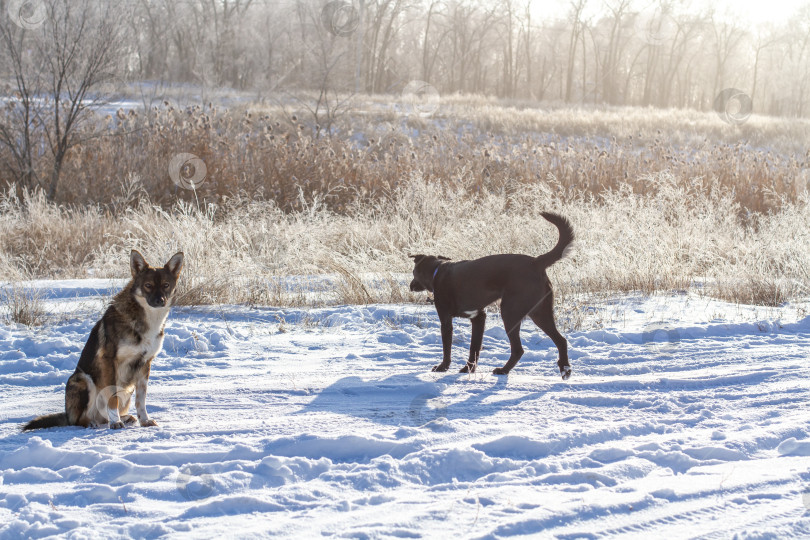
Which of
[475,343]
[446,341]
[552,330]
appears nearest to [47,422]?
[446,341]

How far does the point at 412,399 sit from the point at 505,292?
942 mm

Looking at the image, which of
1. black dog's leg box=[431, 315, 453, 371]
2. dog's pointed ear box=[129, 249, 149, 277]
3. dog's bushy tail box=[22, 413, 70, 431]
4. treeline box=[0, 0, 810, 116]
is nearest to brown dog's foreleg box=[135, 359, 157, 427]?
dog's bushy tail box=[22, 413, 70, 431]

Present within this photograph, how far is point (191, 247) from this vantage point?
7.69m

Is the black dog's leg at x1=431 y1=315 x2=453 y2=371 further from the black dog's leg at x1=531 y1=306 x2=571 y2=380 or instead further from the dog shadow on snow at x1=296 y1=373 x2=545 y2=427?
the black dog's leg at x1=531 y1=306 x2=571 y2=380

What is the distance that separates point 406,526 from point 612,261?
19.5ft

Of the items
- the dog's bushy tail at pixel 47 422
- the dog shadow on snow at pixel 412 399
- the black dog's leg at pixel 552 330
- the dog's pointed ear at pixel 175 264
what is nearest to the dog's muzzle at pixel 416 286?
the dog shadow on snow at pixel 412 399

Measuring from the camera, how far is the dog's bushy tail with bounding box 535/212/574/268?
4453 millimetres

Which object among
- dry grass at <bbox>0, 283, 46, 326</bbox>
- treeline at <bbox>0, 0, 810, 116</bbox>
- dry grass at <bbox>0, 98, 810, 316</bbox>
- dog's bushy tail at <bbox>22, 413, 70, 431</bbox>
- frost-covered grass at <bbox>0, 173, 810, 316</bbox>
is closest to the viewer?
dog's bushy tail at <bbox>22, 413, 70, 431</bbox>

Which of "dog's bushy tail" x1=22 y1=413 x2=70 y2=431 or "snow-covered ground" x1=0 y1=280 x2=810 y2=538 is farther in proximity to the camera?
"dog's bushy tail" x1=22 y1=413 x2=70 y2=431

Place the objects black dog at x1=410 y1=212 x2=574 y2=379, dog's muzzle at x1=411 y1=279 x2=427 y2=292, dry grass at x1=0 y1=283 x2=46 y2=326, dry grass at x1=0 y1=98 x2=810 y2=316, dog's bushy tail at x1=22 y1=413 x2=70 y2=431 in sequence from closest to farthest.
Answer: dog's bushy tail at x1=22 y1=413 x2=70 y2=431 < black dog at x1=410 y1=212 x2=574 y2=379 < dog's muzzle at x1=411 y1=279 x2=427 y2=292 < dry grass at x1=0 y1=283 x2=46 y2=326 < dry grass at x1=0 y1=98 x2=810 y2=316

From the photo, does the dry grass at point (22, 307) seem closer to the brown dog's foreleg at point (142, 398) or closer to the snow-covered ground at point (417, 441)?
the snow-covered ground at point (417, 441)

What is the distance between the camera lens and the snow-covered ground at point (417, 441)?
259 centimetres

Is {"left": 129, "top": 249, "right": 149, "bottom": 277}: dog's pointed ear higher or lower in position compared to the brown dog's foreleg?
higher

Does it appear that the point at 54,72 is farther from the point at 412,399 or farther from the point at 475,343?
the point at 412,399
